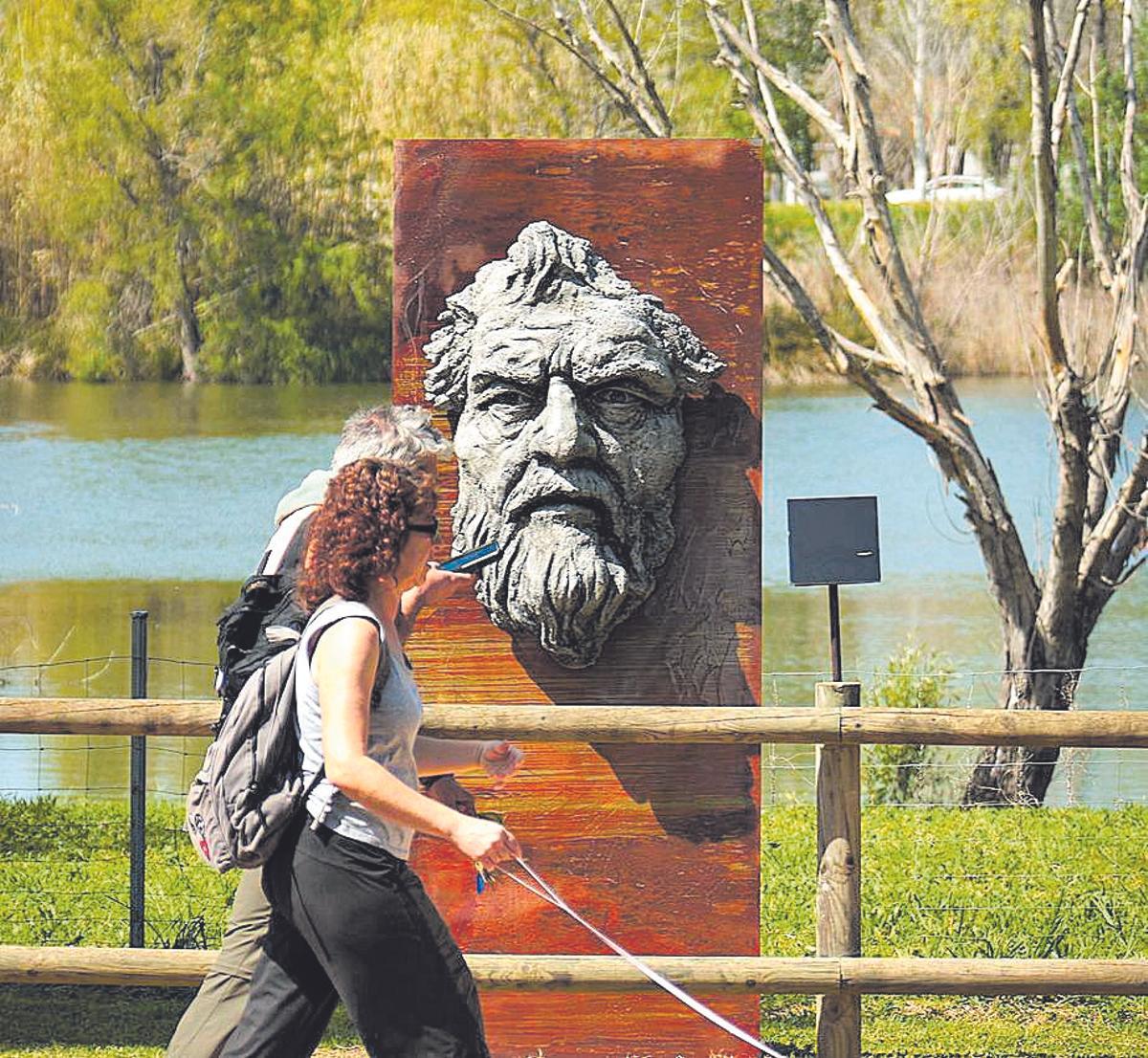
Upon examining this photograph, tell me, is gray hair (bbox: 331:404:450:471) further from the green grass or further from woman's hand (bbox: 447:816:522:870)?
the green grass

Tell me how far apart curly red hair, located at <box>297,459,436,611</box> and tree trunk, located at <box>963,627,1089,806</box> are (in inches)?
238

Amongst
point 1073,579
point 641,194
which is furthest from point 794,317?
point 641,194

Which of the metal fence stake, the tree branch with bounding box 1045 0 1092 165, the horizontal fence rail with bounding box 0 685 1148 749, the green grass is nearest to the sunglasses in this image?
the horizontal fence rail with bounding box 0 685 1148 749

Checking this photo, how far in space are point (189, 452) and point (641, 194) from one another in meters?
13.4

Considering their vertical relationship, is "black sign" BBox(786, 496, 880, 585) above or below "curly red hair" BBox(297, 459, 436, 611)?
below

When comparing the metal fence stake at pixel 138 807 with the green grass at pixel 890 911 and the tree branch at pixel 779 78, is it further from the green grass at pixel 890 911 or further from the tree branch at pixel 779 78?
the tree branch at pixel 779 78

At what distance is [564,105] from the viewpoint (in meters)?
14.0

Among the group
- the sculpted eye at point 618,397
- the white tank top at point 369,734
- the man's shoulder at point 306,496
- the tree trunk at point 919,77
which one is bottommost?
the white tank top at point 369,734

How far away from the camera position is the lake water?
14.8 m

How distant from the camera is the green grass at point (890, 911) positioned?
542cm

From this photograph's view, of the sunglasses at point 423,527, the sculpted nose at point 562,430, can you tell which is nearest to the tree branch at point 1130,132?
the sculpted nose at point 562,430

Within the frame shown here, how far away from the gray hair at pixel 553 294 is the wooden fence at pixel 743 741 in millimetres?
891

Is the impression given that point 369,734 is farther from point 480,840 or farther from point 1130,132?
point 1130,132

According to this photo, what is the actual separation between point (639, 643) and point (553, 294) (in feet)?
2.95
